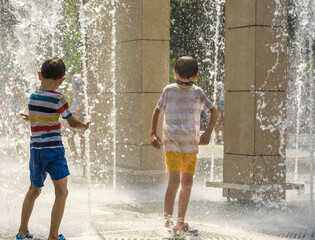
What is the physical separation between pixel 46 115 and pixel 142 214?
6.51ft

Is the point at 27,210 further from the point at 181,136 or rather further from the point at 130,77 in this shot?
the point at 130,77

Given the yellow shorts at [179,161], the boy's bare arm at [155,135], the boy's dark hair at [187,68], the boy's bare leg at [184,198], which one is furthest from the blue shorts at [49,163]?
the boy's dark hair at [187,68]

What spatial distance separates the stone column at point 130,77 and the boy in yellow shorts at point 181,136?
3279mm

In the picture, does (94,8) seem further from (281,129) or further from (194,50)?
(194,50)

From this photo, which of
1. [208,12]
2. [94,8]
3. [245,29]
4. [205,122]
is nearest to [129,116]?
[94,8]

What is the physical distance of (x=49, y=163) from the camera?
4.75 metres

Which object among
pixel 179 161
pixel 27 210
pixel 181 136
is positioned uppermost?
pixel 181 136

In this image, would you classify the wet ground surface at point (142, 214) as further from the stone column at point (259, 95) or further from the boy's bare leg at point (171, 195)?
the stone column at point (259, 95)

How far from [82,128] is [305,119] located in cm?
1987

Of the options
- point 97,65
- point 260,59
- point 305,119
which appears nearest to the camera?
point 260,59

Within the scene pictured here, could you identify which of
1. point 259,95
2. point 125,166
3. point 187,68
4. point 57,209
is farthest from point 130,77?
point 57,209

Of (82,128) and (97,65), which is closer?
(82,128)

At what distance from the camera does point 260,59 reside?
271 inches

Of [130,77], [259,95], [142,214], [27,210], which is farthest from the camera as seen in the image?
[130,77]
